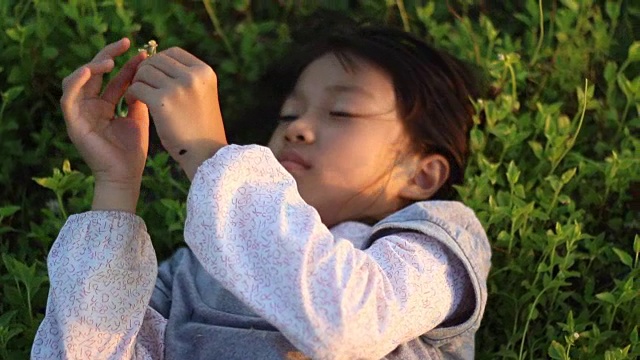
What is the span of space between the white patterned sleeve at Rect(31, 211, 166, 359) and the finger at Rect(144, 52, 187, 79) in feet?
0.94

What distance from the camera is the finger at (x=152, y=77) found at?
6.46 ft

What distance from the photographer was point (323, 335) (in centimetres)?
186

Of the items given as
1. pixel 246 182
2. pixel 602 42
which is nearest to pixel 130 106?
pixel 246 182

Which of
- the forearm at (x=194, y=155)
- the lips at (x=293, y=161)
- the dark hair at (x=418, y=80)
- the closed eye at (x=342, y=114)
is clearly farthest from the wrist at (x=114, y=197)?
the dark hair at (x=418, y=80)

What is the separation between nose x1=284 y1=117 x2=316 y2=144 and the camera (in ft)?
7.64

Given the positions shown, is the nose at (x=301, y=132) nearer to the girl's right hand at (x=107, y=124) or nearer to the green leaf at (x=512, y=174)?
the girl's right hand at (x=107, y=124)

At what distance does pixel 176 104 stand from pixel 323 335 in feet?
Result: 1.43

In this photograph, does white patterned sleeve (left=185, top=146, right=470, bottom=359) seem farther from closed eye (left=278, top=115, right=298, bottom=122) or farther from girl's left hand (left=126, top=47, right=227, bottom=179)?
closed eye (left=278, top=115, right=298, bottom=122)

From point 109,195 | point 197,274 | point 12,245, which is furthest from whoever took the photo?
point 12,245

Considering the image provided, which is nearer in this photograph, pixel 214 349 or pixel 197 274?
pixel 214 349

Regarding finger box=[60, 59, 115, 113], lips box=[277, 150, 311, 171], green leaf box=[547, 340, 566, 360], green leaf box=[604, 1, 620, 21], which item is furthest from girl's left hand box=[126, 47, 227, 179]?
green leaf box=[604, 1, 620, 21]

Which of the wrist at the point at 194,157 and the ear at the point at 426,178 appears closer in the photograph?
the wrist at the point at 194,157

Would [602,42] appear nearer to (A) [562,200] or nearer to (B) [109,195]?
(A) [562,200]

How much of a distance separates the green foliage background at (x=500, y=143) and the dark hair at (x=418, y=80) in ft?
0.21
